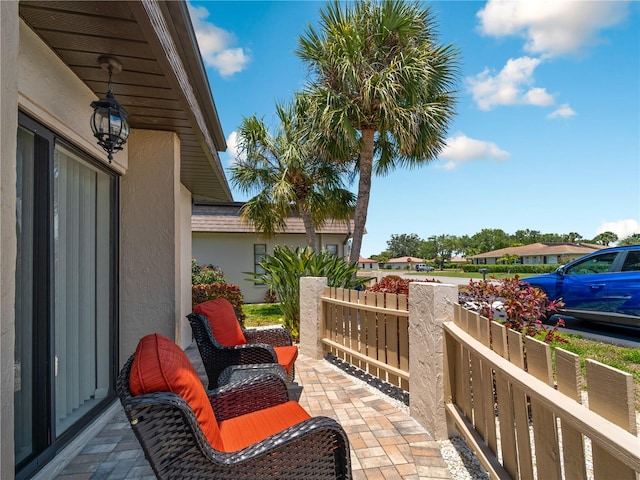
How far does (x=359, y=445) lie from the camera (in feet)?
9.27

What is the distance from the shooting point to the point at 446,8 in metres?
8.69

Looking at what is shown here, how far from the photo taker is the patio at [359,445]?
8.12 ft

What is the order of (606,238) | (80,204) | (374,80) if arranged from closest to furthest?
(80,204) → (374,80) → (606,238)

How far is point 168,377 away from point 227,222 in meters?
11.8

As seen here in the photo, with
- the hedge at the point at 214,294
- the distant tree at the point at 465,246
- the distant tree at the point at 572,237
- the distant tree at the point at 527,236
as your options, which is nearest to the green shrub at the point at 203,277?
the hedge at the point at 214,294

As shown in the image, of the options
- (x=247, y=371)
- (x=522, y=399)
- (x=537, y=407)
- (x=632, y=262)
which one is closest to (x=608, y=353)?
(x=632, y=262)

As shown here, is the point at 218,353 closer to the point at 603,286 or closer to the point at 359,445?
the point at 359,445

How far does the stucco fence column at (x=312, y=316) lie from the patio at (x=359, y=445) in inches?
51.7

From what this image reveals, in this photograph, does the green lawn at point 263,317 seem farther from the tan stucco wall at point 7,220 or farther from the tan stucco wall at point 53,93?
the tan stucco wall at point 7,220

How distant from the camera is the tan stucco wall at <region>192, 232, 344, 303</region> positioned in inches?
516

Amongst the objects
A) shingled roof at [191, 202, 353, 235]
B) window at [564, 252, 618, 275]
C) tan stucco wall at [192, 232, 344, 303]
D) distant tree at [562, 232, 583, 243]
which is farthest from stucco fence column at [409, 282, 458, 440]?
distant tree at [562, 232, 583, 243]

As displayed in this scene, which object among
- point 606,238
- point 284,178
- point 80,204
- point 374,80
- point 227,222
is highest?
point 374,80

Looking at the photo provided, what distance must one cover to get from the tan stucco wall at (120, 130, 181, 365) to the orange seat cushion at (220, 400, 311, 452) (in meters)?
2.17

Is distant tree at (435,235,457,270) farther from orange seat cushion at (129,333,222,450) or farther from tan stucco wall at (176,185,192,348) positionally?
orange seat cushion at (129,333,222,450)
